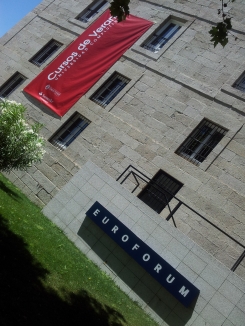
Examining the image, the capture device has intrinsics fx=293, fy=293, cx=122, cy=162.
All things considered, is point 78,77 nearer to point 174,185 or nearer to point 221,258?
point 174,185

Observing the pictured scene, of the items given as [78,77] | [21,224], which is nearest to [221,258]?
[21,224]

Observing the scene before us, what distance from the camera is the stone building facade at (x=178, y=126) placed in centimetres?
1035

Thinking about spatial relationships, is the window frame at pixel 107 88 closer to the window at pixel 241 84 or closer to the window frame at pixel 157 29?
the window frame at pixel 157 29

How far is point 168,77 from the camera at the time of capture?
13.1 metres

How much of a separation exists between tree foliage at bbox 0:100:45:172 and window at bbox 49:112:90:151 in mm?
4134

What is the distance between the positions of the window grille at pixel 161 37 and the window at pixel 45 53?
209 inches

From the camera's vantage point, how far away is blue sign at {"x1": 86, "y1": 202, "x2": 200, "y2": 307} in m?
8.20

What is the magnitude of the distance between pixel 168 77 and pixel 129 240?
758cm

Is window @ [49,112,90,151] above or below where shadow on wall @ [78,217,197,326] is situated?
above

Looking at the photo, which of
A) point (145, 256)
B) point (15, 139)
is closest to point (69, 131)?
point (15, 139)

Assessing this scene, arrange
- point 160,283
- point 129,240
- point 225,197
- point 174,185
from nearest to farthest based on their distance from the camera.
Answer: point 160,283 → point 129,240 → point 225,197 → point 174,185

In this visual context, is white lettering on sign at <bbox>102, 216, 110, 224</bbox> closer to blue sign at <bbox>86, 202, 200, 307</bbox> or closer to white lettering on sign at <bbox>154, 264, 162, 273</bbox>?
blue sign at <bbox>86, 202, 200, 307</bbox>

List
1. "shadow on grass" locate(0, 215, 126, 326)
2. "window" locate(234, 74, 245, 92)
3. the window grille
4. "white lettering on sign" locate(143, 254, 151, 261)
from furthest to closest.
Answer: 1. the window grille
2. "window" locate(234, 74, 245, 92)
3. "white lettering on sign" locate(143, 254, 151, 261)
4. "shadow on grass" locate(0, 215, 126, 326)

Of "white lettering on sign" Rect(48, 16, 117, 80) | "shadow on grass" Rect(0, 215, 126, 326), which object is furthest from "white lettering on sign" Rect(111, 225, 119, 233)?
"white lettering on sign" Rect(48, 16, 117, 80)
